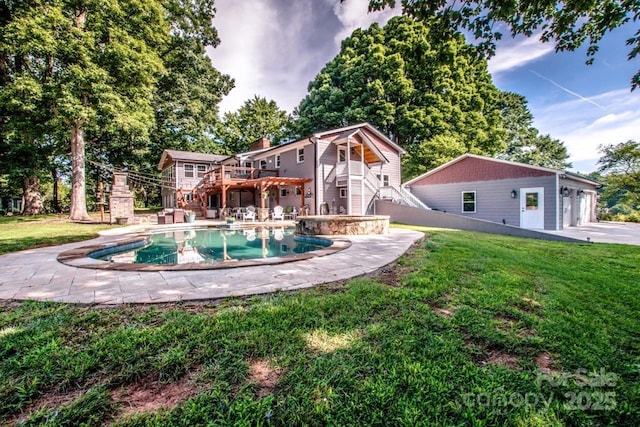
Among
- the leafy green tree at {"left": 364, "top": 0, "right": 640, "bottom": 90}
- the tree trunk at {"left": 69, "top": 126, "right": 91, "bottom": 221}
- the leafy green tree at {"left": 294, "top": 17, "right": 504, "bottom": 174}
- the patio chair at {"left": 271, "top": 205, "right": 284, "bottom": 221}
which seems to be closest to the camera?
the leafy green tree at {"left": 364, "top": 0, "right": 640, "bottom": 90}

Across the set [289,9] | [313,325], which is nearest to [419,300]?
[313,325]

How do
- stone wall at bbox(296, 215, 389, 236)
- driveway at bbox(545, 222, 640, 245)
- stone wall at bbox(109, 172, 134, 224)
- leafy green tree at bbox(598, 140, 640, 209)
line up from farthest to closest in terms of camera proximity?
leafy green tree at bbox(598, 140, 640, 209)
stone wall at bbox(109, 172, 134, 224)
stone wall at bbox(296, 215, 389, 236)
driveway at bbox(545, 222, 640, 245)

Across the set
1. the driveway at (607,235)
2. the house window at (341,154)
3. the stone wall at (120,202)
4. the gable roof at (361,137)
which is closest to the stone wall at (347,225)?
the driveway at (607,235)

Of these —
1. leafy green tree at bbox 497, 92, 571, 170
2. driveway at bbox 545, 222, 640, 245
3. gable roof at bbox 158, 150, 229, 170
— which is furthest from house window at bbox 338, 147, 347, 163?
leafy green tree at bbox 497, 92, 571, 170

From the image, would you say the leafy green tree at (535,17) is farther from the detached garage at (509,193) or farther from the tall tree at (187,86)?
the tall tree at (187,86)

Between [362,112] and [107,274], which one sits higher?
[362,112]

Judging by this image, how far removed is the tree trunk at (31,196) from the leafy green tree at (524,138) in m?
43.7

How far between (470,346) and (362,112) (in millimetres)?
24640

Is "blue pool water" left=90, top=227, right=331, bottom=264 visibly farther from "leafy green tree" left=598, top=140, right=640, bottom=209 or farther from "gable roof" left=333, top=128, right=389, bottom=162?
"leafy green tree" left=598, top=140, right=640, bottom=209

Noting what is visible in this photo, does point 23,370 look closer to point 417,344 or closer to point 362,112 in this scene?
point 417,344

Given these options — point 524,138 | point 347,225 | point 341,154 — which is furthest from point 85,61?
point 524,138

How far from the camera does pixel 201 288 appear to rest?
11.8 feet

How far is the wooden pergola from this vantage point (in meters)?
17.7

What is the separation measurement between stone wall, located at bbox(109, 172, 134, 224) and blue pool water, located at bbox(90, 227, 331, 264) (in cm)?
705
